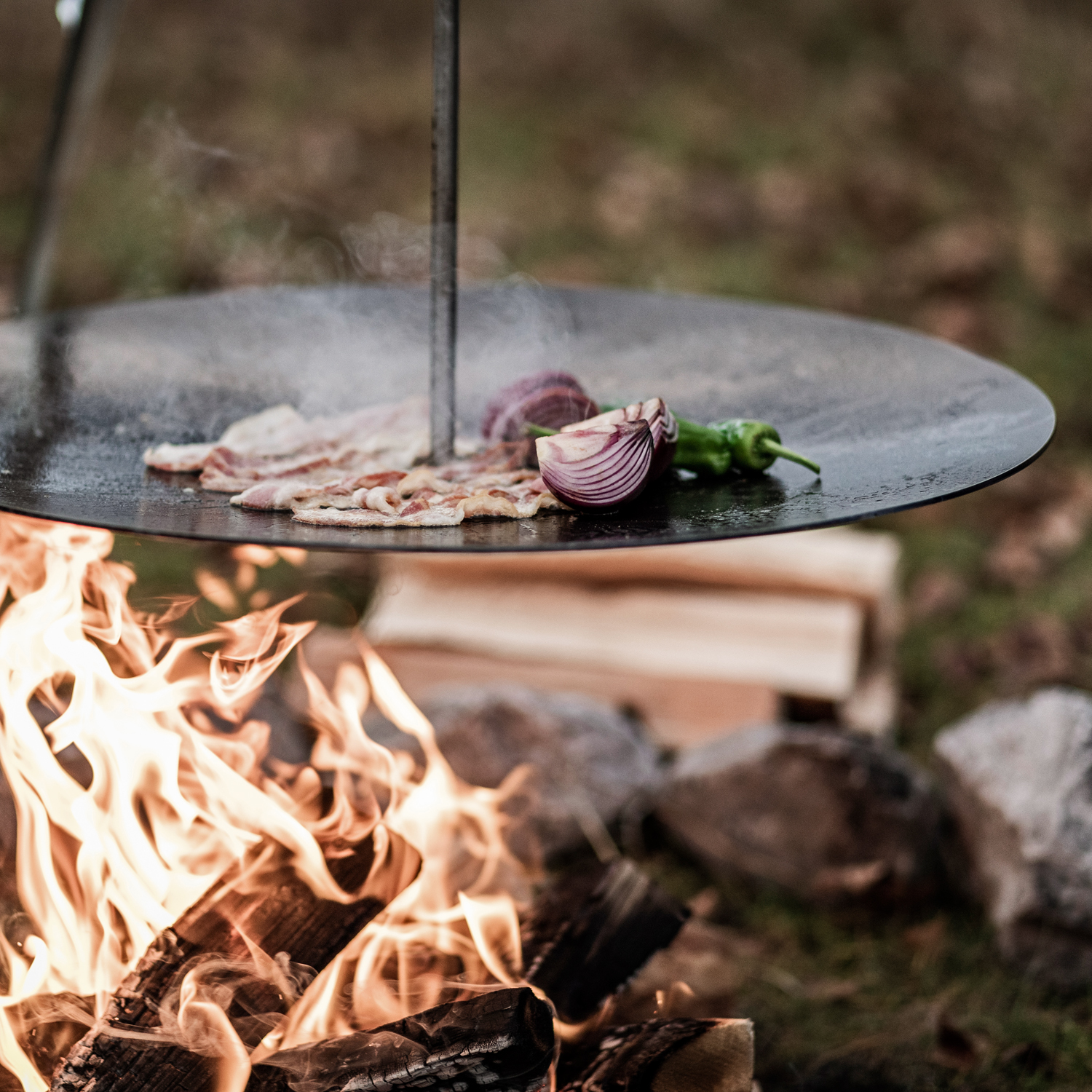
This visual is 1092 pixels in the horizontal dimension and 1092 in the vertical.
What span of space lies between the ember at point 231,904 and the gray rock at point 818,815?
72cm

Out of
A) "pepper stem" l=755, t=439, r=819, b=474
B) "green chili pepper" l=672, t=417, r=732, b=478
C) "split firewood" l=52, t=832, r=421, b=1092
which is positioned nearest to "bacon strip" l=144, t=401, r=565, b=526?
"green chili pepper" l=672, t=417, r=732, b=478

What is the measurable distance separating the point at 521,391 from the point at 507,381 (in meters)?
0.37

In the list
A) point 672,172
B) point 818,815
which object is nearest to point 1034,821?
point 818,815

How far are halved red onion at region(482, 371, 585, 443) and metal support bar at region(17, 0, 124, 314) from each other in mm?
1730

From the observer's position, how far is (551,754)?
3.02 metres

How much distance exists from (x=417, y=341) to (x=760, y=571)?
1.63m

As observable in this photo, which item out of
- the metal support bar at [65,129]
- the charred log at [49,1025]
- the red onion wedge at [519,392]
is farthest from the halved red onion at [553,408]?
the metal support bar at [65,129]

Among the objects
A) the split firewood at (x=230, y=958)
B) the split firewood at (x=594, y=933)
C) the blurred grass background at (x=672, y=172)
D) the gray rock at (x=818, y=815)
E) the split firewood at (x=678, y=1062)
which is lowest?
the gray rock at (x=818, y=815)

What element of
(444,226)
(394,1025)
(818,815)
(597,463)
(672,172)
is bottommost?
(818,815)

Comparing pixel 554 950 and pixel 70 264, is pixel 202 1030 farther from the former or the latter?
pixel 70 264

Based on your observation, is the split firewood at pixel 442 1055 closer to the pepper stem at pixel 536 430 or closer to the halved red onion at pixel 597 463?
the halved red onion at pixel 597 463

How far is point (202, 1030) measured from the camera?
5.71ft

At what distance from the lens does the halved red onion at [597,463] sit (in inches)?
62.4

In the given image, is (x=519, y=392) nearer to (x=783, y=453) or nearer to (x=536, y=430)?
(x=536, y=430)
